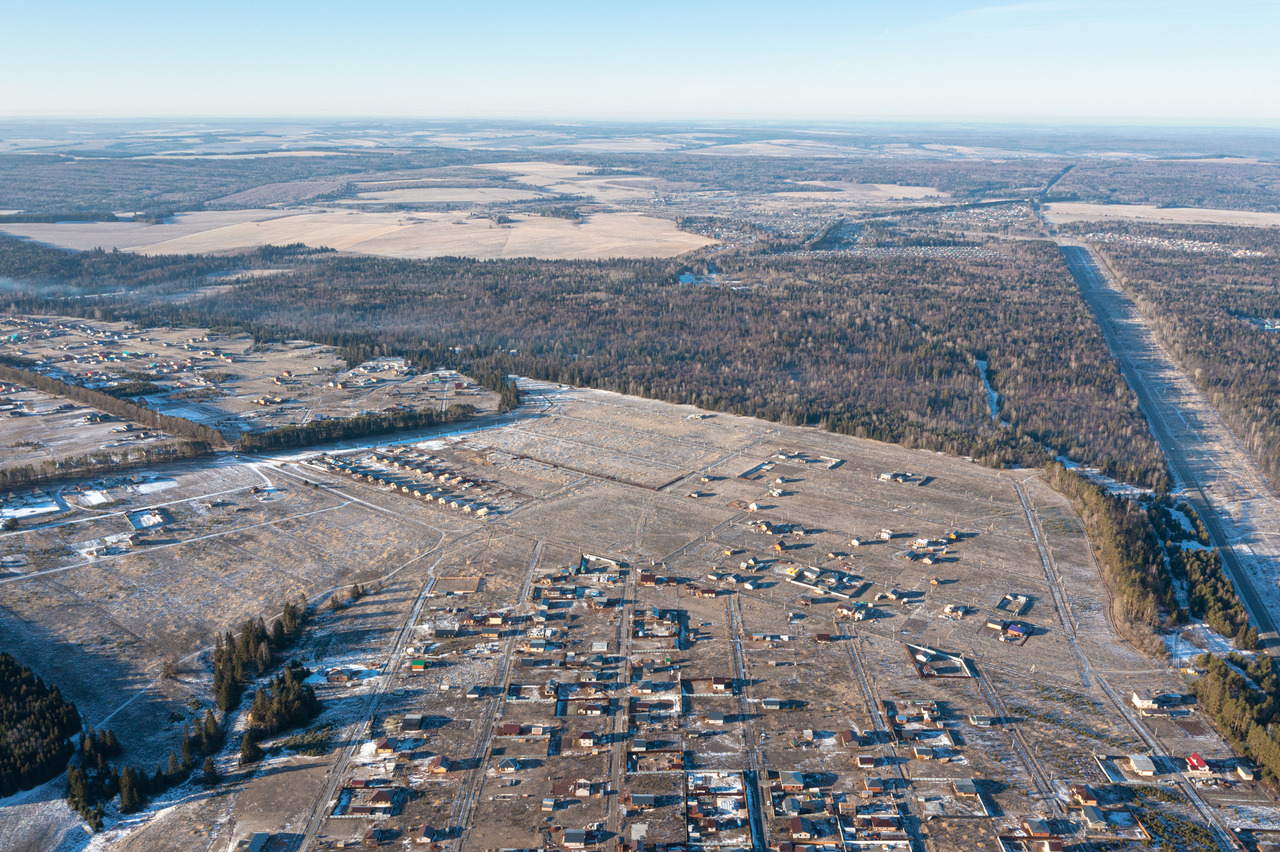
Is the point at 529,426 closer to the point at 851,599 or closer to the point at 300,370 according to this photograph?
the point at 300,370

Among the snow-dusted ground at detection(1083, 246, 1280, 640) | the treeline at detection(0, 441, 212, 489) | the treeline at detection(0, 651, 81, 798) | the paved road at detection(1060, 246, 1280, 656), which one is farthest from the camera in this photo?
the treeline at detection(0, 441, 212, 489)

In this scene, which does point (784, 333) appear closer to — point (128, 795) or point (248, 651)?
point (248, 651)

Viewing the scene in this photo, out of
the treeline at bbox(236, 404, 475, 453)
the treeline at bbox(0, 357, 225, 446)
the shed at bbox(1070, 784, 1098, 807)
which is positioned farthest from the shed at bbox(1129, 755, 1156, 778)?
the treeline at bbox(0, 357, 225, 446)

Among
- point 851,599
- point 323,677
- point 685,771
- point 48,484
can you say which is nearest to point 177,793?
A: point 323,677

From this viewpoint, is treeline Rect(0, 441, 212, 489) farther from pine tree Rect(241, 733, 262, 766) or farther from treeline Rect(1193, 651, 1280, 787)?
treeline Rect(1193, 651, 1280, 787)

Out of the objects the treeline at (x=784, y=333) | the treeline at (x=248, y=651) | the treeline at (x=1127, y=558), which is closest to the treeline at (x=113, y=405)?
the treeline at (x=784, y=333)
